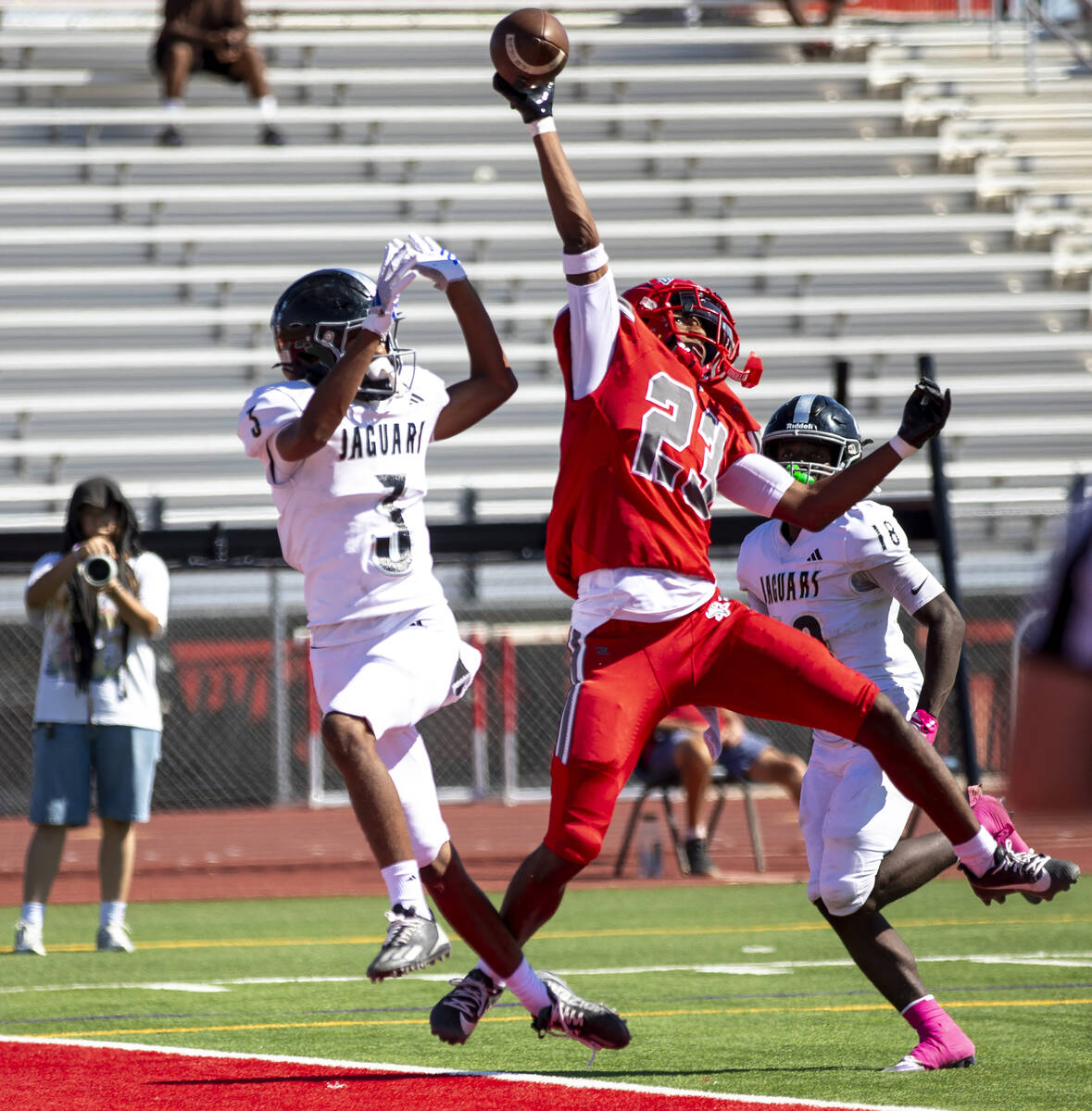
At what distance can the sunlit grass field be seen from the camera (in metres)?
4.73

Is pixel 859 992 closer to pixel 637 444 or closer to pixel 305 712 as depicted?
pixel 637 444

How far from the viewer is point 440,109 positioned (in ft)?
64.0

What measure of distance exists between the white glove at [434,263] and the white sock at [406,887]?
4.89 feet

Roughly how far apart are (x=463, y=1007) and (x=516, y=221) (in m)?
15.2

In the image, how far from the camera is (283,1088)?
4.38 m

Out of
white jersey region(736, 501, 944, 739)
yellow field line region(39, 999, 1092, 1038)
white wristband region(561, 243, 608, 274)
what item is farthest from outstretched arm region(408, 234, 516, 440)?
yellow field line region(39, 999, 1092, 1038)

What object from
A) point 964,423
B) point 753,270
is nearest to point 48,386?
point 753,270

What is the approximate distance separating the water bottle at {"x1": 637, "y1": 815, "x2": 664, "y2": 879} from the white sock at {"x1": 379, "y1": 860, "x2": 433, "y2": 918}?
7.01 metres

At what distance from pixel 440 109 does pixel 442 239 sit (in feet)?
6.53

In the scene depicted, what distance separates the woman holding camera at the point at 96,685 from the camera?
8172 mm

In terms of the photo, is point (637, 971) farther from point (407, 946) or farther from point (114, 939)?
point (407, 946)

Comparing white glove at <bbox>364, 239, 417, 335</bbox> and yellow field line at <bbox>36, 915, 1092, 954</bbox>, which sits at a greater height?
white glove at <bbox>364, 239, 417, 335</bbox>

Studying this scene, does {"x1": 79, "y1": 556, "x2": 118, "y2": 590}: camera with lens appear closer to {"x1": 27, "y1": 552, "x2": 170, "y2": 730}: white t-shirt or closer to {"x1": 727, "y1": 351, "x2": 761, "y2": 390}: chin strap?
{"x1": 27, "y1": 552, "x2": 170, "y2": 730}: white t-shirt

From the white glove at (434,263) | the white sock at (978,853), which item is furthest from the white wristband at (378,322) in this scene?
the white sock at (978,853)
